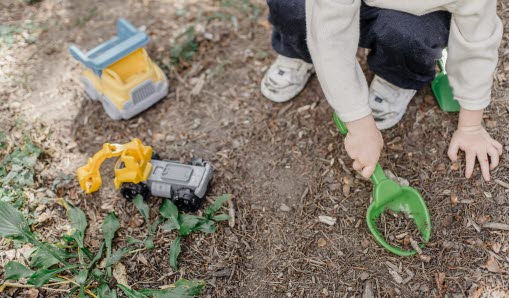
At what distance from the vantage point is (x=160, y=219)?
1876 millimetres

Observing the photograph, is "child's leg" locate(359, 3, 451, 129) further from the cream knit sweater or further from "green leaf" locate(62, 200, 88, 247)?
"green leaf" locate(62, 200, 88, 247)

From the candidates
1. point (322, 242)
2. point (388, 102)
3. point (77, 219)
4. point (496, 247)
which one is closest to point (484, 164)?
point (496, 247)

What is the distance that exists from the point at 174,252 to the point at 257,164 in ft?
1.70

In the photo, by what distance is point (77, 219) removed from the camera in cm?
187

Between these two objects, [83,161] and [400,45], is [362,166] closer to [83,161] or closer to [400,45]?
[400,45]

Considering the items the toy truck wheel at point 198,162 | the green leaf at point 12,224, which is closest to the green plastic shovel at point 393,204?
the toy truck wheel at point 198,162

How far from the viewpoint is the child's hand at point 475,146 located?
183 cm

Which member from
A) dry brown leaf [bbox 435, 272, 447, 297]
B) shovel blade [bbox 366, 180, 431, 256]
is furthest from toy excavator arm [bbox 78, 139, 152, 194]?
dry brown leaf [bbox 435, 272, 447, 297]

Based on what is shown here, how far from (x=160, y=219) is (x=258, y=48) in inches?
41.7

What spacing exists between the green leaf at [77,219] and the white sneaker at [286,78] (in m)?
0.95

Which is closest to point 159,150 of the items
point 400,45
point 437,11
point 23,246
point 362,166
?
point 23,246

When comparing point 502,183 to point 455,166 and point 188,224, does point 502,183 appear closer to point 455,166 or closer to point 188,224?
point 455,166

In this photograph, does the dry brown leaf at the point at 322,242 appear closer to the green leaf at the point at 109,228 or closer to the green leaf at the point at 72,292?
the green leaf at the point at 109,228

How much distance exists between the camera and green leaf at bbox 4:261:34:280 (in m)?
1.66
